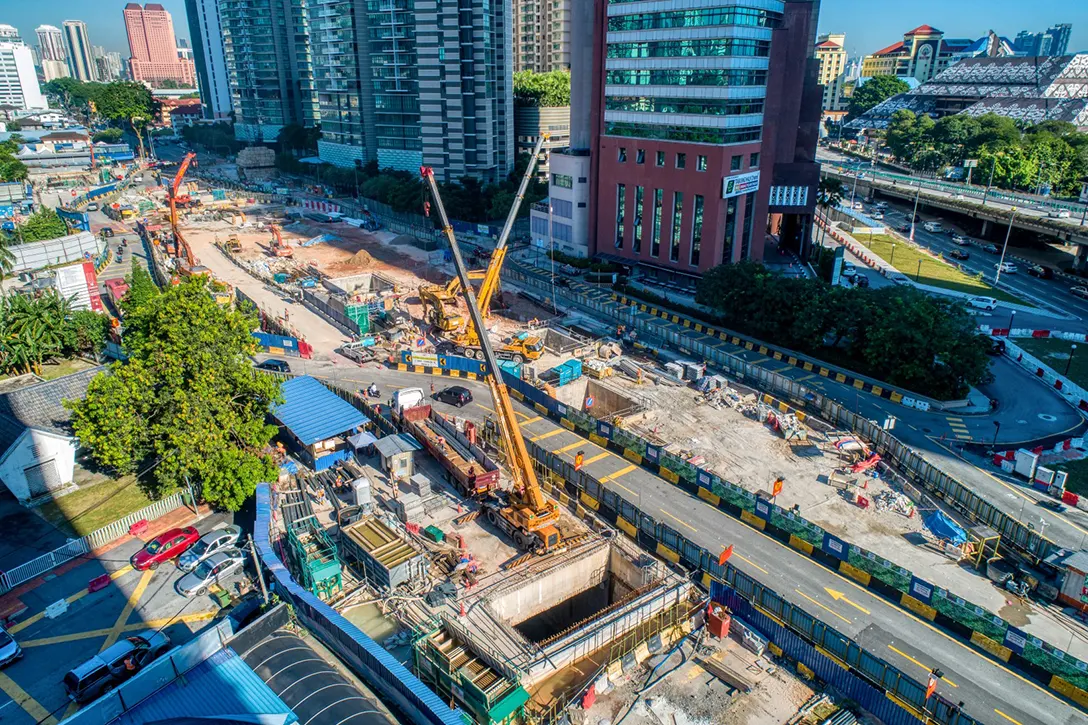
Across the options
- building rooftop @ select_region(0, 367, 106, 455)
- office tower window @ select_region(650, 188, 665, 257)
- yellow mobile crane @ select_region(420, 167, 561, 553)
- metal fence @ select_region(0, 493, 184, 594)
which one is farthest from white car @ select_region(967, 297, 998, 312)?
building rooftop @ select_region(0, 367, 106, 455)

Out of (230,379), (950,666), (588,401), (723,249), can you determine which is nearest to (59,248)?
(230,379)

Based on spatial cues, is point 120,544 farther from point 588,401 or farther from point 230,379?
point 588,401

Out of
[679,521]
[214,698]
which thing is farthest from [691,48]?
[214,698]

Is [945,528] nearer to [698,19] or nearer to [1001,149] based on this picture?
[698,19]

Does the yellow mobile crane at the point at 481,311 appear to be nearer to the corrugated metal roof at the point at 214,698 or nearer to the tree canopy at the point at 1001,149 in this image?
the corrugated metal roof at the point at 214,698

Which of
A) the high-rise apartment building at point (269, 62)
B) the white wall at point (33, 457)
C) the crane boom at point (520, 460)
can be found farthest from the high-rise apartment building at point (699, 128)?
the high-rise apartment building at point (269, 62)
